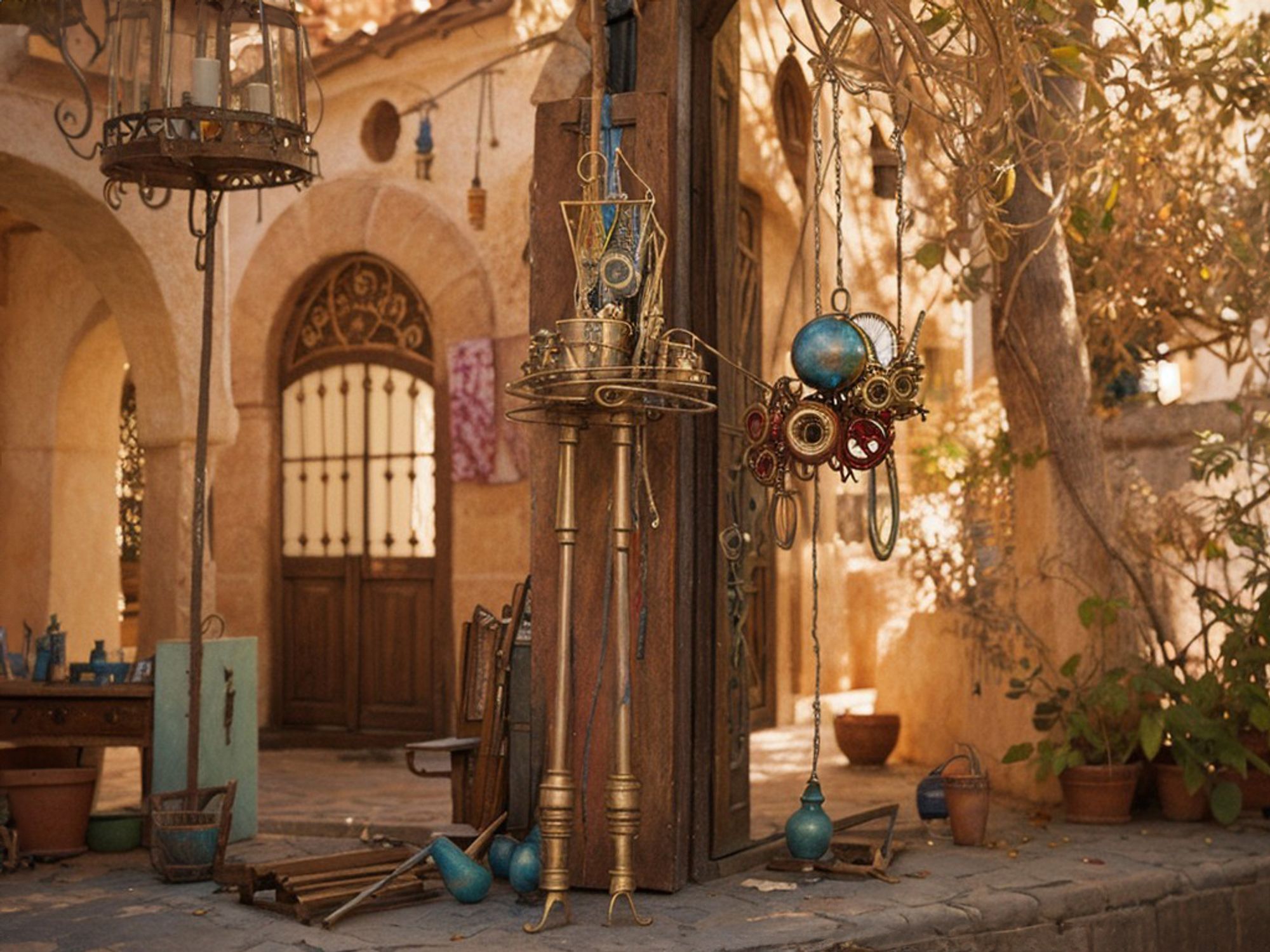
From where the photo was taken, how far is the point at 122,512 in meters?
14.2

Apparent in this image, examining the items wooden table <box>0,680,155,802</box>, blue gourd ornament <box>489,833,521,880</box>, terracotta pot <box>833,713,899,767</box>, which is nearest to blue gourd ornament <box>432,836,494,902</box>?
blue gourd ornament <box>489,833,521,880</box>

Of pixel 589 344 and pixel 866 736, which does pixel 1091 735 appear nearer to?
pixel 866 736

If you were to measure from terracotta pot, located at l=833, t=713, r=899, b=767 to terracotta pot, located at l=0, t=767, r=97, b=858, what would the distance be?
443 cm

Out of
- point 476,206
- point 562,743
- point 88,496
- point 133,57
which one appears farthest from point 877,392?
point 88,496

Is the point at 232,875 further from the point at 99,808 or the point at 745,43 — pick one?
the point at 745,43

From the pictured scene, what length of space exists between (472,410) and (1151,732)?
488 centimetres

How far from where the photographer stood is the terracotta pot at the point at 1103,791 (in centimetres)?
814

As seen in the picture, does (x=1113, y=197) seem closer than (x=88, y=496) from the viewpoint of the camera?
Yes

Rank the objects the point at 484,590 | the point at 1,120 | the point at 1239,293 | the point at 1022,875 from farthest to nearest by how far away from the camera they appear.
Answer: the point at 484,590 < the point at 1239,293 < the point at 1,120 < the point at 1022,875

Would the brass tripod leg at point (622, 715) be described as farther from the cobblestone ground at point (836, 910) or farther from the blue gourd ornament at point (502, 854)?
the blue gourd ornament at point (502, 854)

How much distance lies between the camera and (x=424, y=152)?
11.6 metres

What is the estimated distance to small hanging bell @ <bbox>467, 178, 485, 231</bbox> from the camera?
11219 millimetres

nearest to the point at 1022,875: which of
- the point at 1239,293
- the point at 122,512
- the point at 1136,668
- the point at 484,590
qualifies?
the point at 1136,668

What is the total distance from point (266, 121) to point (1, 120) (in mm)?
2211
